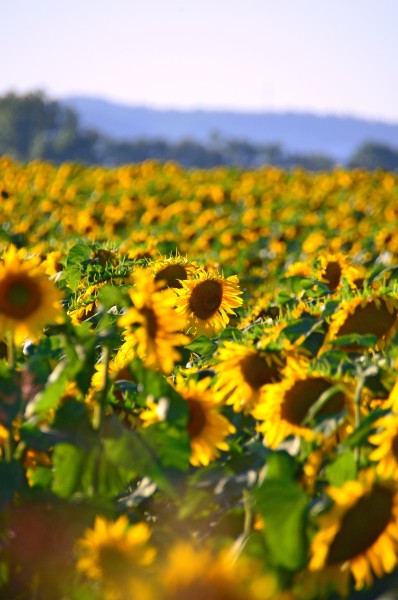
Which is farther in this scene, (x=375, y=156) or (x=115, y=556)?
(x=375, y=156)

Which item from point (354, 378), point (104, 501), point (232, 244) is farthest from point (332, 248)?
point (104, 501)

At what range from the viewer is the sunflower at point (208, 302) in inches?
165

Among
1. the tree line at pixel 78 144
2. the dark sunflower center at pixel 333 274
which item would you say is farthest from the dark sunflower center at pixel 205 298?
the tree line at pixel 78 144

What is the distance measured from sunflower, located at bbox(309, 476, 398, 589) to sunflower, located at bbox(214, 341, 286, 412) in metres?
0.73

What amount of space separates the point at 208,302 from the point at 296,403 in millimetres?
1589

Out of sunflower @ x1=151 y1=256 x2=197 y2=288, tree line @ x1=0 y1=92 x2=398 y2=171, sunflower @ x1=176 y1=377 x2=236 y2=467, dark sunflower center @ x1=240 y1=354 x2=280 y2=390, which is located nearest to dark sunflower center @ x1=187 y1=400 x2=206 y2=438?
sunflower @ x1=176 y1=377 x2=236 y2=467

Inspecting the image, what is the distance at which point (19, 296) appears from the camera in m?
2.54

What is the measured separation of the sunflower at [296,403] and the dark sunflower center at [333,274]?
2.06m

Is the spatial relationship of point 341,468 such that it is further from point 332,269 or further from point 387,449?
point 332,269

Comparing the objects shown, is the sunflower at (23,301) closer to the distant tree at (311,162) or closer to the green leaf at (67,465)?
the green leaf at (67,465)

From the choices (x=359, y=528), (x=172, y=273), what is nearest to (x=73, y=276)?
(x=172, y=273)

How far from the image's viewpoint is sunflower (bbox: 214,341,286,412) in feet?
9.50

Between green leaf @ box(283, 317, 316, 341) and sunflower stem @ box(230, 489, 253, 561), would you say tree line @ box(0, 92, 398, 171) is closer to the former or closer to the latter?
green leaf @ box(283, 317, 316, 341)

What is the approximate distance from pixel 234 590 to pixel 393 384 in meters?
1.14
